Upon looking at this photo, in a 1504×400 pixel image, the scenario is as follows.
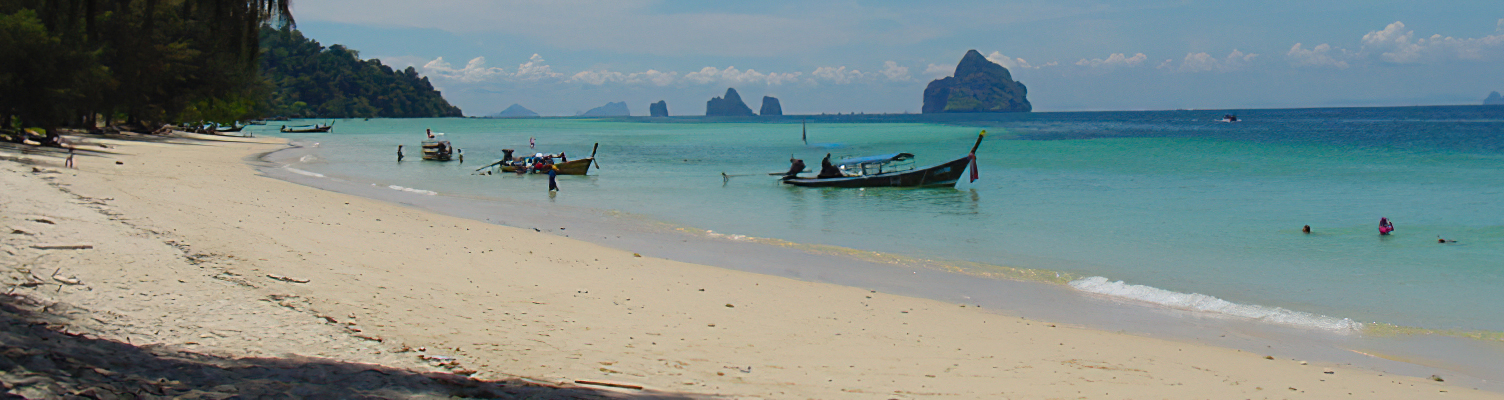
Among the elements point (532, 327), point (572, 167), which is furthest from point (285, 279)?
point (572, 167)

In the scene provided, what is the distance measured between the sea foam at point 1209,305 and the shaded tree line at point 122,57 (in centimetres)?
1153

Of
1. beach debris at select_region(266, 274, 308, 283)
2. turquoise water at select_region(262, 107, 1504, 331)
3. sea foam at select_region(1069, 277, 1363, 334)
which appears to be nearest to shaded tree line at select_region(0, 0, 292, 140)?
beach debris at select_region(266, 274, 308, 283)

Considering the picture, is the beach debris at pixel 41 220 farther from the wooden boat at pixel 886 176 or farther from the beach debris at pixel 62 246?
the wooden boat at pixel 886 176

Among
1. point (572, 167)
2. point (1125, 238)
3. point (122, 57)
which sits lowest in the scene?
point (1125, 238)

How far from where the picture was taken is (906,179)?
109 feet

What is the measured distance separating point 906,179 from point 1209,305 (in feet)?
70.5

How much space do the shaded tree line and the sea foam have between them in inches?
454

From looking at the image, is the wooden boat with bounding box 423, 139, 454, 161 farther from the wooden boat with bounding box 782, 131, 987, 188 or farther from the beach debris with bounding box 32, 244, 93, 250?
the beach debris with bounding box 32, 244, 93, 250

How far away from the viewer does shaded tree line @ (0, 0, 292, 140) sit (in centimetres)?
794

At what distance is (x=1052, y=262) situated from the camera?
16.2 meters

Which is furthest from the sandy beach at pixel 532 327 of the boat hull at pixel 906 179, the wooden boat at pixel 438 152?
the wooden boat at pixel 438 152

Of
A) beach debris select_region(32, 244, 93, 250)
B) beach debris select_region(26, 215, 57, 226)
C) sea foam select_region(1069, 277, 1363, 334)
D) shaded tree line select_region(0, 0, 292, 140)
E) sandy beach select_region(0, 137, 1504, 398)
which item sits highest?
shaded tree line select_region(0, 0, 292, 140)

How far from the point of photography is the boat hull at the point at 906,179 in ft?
109

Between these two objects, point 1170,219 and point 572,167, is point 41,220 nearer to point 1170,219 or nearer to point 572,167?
point 1170,219
